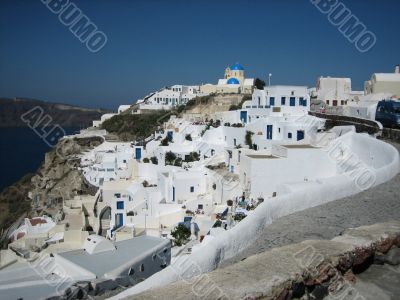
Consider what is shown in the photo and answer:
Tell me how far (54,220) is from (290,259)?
21.5m

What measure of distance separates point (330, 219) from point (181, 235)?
380 inches

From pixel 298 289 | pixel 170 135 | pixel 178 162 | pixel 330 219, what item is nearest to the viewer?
pixel 298 289

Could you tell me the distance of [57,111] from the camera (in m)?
159

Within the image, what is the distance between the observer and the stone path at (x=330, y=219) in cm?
566

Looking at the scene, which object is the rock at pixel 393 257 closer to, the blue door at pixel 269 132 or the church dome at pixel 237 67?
the blue door at pixel 269 132

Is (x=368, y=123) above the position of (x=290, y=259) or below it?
above

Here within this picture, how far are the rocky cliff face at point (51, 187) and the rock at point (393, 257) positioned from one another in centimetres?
2507

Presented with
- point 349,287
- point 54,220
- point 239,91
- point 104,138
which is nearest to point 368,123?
point 349,287

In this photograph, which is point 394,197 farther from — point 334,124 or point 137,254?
point 334,124

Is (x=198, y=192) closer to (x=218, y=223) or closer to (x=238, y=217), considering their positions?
(x=218, y=223)

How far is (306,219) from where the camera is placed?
645cm

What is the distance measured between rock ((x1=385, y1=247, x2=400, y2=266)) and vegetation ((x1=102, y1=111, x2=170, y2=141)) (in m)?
37.9

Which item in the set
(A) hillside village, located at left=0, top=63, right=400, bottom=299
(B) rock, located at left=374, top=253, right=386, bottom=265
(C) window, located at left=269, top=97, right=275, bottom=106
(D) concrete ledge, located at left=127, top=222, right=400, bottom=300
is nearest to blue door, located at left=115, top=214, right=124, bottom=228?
(A) hillside village, located at left=0, top=63, right=400, bottom=299

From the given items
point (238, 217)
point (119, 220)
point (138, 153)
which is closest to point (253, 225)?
point (238, 217)
